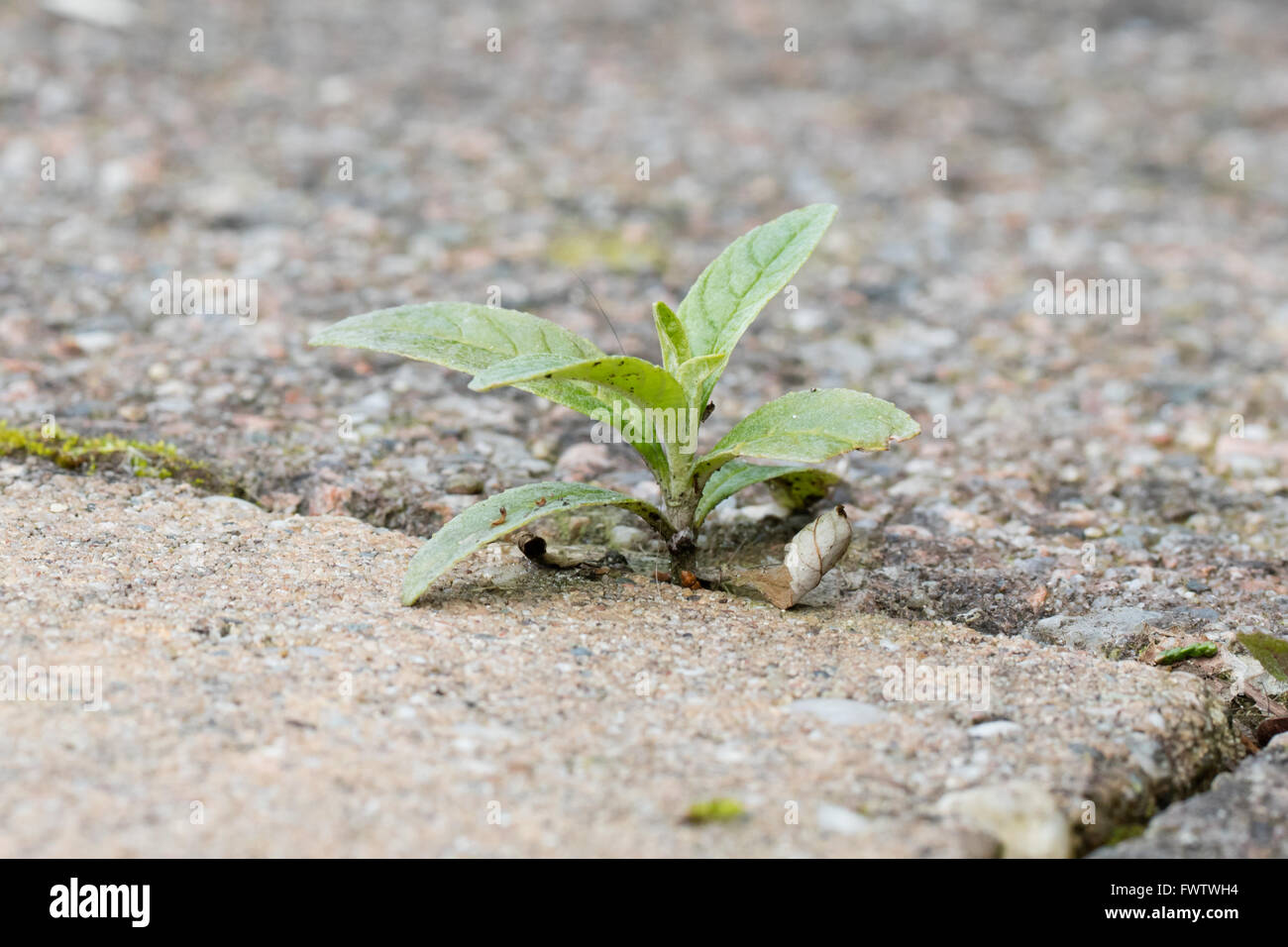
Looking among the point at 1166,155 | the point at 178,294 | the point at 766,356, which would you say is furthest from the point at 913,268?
the point at 178,294

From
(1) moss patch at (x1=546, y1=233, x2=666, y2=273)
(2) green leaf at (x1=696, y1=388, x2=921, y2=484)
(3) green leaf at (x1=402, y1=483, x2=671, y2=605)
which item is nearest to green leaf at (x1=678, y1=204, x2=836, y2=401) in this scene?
(2) green leaf at (x1=696, y1=388, x2=921, y2=484)

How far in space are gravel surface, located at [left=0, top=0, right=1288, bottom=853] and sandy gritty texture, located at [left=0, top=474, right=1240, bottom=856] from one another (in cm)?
1

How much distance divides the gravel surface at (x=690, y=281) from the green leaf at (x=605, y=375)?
364 mm

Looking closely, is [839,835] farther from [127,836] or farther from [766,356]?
[766,356]

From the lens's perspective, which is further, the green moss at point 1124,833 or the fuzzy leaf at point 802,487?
the fuzzy leaf at point 802,487

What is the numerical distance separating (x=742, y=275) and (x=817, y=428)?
0.39 m

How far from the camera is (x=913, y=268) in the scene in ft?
12.8

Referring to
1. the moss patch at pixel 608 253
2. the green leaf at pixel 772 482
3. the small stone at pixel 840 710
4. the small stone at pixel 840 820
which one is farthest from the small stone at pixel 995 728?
the moss patch at pixel 608 253

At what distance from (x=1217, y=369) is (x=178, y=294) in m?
2.94

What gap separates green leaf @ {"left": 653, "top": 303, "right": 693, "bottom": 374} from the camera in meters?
2.02

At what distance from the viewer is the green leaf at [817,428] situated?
1.86 m

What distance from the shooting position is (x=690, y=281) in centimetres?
371

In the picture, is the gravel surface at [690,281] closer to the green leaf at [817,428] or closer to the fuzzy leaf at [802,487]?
the fuzzy leaf at [802,487]
